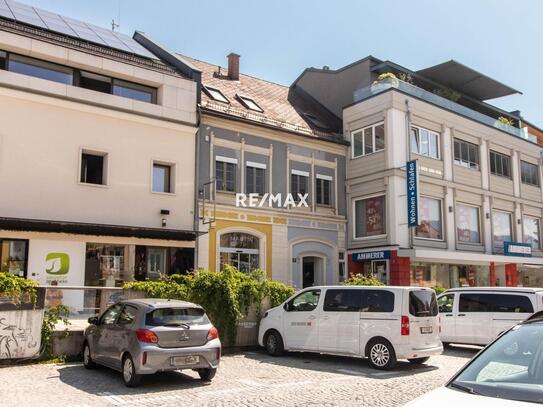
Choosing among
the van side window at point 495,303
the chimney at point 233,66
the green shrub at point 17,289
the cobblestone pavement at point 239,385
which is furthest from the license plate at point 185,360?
the chimney at point 233,66

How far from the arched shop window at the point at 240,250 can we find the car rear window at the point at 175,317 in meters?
12.6

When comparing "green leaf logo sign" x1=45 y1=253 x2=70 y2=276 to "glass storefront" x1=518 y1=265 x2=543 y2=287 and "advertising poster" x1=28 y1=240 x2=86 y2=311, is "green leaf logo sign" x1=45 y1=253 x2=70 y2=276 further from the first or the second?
"glass storefront" x1=518 y1=265 x2=543 y2=287

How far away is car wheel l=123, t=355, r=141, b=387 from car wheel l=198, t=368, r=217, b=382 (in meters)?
1.29

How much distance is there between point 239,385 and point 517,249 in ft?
85.4

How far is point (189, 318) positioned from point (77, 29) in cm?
1659

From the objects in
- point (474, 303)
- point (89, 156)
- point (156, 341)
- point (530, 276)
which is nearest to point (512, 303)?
point (474, 303)

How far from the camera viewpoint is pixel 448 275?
95.8 feet

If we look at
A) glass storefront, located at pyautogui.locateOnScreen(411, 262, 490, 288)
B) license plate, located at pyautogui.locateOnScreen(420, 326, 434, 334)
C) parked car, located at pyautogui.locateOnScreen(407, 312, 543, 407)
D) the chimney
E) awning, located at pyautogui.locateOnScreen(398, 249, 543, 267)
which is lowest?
license plate, located at pyautogui.locateOnScreen(420, 326, 434, 334)

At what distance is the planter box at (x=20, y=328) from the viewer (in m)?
11.9

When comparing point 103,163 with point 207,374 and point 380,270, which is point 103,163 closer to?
point 207,374

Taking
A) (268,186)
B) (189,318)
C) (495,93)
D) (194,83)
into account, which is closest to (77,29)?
(194,83)

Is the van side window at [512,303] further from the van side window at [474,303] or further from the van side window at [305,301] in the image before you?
the van side window at [305,301]

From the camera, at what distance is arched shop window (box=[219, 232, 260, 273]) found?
23.5 m

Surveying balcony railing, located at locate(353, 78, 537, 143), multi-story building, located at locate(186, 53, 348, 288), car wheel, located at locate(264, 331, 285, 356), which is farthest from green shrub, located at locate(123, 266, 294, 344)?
balcony railing, located at locate(353, 78, 537, 143)
